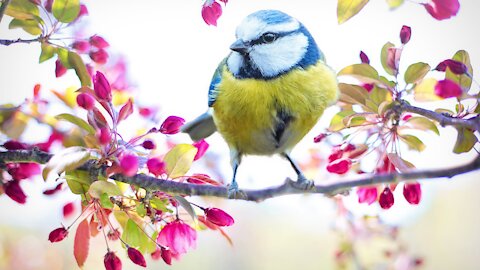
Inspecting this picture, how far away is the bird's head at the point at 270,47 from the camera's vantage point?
917 mm

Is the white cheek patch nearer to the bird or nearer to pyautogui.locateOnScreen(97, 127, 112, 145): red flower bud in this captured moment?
the bird

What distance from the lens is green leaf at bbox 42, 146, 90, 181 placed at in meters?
0.57

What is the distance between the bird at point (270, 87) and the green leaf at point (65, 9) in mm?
245

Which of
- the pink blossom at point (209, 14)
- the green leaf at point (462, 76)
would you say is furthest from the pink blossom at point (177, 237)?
the green leaf at point (462, 76)

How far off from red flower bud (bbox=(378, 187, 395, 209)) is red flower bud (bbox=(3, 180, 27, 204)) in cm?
43

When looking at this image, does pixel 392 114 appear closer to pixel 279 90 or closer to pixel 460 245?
pixel 279 90

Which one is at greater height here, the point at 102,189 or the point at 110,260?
the point at 102,189

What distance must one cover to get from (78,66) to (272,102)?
30 centimetres

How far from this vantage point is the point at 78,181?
0.67 meters

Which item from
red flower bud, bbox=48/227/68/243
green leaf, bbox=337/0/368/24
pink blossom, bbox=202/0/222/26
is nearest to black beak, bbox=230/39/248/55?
pink blossom, bbox=202/0/222/26

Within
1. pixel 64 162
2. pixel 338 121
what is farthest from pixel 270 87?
pixel 64 162

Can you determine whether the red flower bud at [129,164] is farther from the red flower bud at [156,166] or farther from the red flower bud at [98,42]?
the red flower bud at [98,42]

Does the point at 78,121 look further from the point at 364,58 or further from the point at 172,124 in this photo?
the point at 364,58

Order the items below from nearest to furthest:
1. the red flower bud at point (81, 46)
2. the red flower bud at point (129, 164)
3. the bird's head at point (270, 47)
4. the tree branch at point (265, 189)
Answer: the tree branch at point (265, 189) → the red flower bud at point (129, 164) → the red flower bud at point (81, 46) → the bird's head at point (270, 47)
